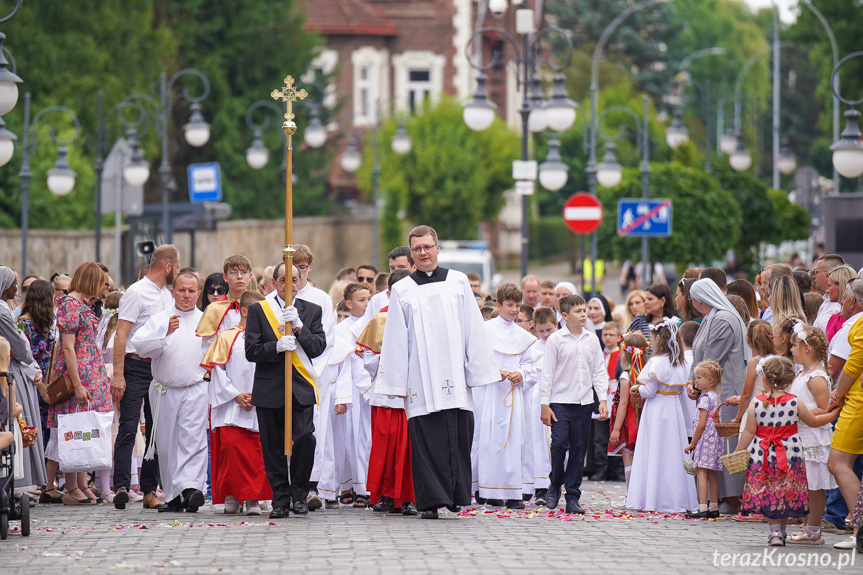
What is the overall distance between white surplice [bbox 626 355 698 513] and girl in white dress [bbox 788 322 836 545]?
1.97 m

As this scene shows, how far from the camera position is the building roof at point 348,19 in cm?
6519

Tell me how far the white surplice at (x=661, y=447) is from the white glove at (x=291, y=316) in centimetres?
301

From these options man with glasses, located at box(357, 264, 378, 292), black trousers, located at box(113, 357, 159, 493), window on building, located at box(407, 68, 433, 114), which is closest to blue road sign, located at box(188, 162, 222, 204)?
man with glasses, located at box(357, 264, 378, 292)

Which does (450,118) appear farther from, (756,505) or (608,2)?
(756,505)

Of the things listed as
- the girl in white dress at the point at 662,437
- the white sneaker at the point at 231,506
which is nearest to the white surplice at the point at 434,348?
the white sneaker at the point at 231,506

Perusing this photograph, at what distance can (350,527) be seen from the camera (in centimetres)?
993

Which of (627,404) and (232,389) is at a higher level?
(232,389)

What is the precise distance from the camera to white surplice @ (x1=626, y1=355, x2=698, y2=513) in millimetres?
11719

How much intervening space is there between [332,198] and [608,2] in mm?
26061

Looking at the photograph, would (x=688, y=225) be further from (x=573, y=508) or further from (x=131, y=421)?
(x=131, y=421)

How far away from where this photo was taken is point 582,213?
22.5 metres

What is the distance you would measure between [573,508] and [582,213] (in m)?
11.6

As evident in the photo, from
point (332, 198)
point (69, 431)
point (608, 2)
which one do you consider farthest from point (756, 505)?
point (608, 2)

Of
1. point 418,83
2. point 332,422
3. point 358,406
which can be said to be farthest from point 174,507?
point 418,83
